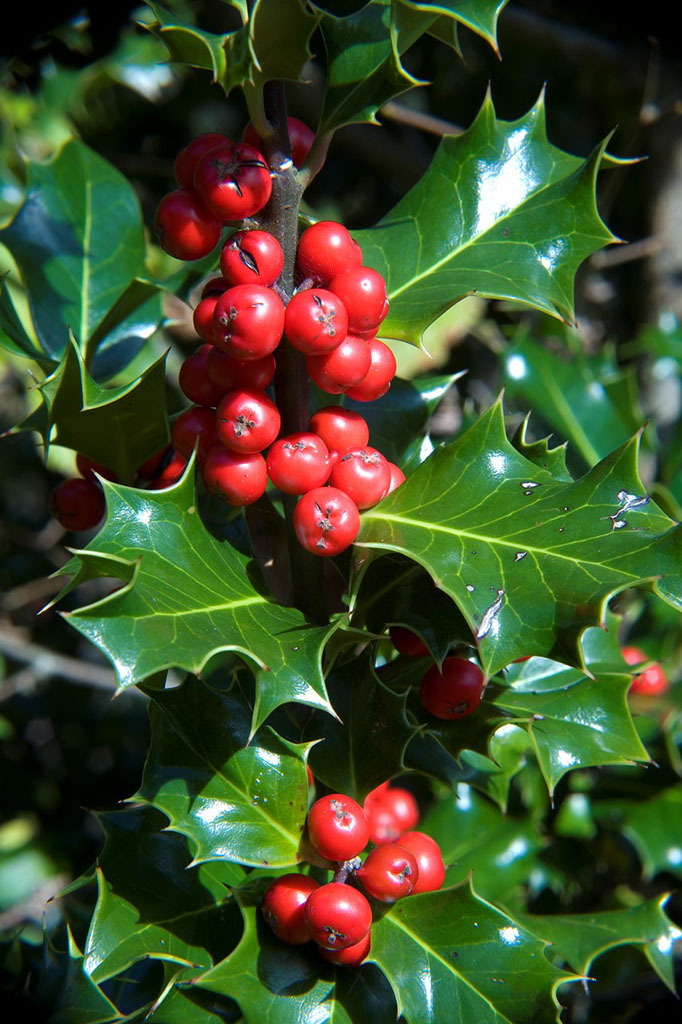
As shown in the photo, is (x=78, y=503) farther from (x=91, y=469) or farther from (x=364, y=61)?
(x=364, y=61)

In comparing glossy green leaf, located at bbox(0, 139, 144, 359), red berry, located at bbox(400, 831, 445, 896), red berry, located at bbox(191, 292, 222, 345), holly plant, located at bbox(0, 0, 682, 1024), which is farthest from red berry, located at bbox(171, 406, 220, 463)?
red berry, located at bbox(400, 831, 445, 896)

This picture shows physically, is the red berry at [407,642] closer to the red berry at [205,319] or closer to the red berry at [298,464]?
the red berry at [298,464]

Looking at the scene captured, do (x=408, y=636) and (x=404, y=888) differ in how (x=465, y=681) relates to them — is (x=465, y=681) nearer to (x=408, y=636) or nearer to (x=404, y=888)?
(x=408, y=636)

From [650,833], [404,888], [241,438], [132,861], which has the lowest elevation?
[650,833]

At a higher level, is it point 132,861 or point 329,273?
point 329,273

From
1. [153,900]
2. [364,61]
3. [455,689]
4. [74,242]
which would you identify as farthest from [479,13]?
[153,900]

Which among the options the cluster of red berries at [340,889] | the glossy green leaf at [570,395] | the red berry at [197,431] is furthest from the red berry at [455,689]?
the glossy green leaf at [570,395]

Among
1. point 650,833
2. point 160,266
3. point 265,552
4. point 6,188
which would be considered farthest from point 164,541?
point 160,266
